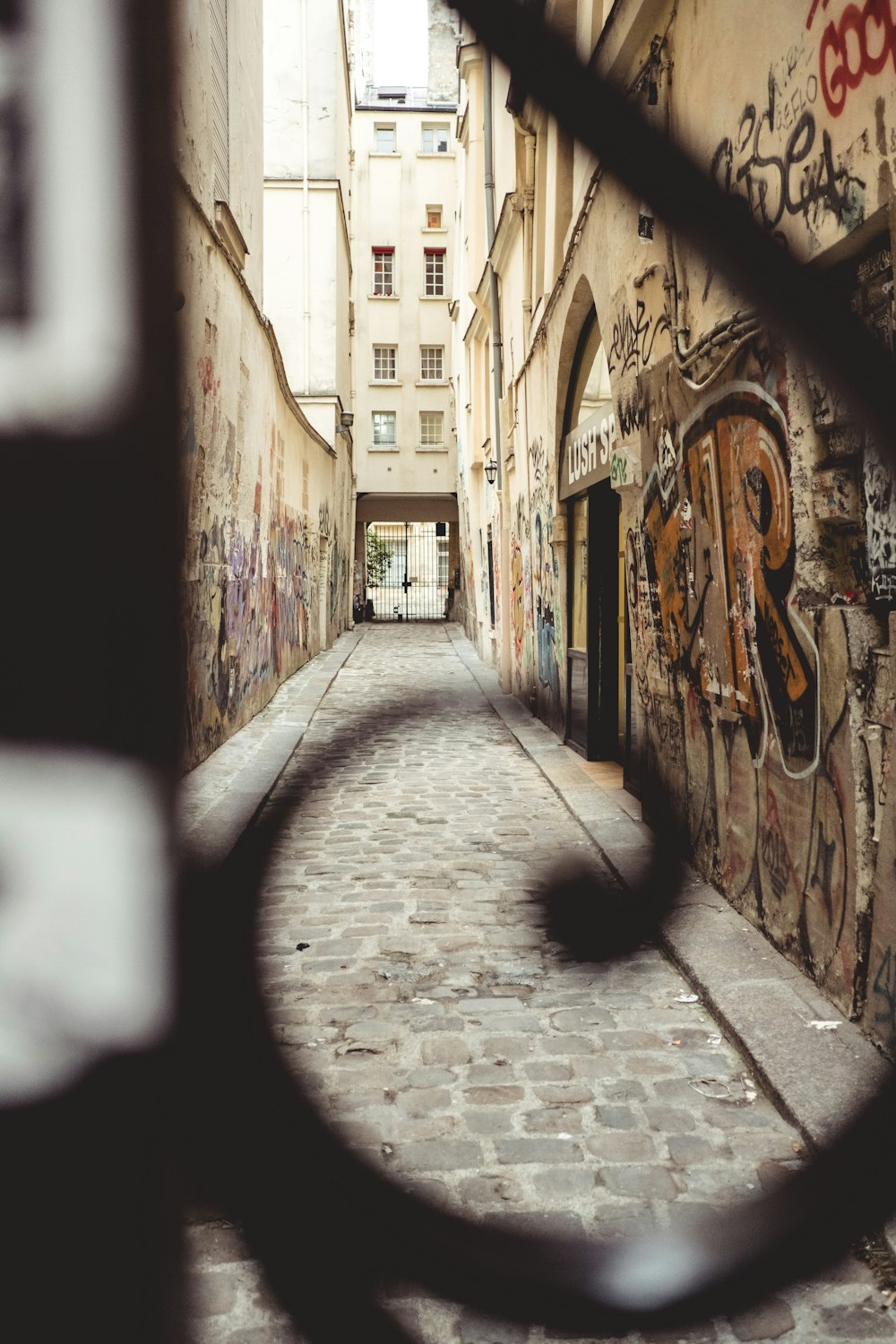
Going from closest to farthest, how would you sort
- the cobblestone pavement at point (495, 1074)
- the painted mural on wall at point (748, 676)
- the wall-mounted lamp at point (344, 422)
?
1. the cobblestone pavement at point (495, 1074)
2. the painted mural on wall at point (748, 676)
3. the wall-mounted lamp at point (344, 422)

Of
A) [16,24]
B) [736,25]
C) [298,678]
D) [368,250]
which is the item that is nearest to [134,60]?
[16,24]

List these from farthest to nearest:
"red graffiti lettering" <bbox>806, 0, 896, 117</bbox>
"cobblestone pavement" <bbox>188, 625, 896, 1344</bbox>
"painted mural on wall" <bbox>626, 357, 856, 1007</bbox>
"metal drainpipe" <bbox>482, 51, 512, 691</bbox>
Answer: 1. "metal drainpipe" <bbox>482, 51, 512, 691</bbox>
2. "painted mural on wall" <bbox>626, 357, 856, 1007</bbox>
3. "red graffiti lettering" <bbox>806, 0, 896, 117</bbox>
4. "cobblestone pavement" <bbox>188, 625, 896, 1344</bbox>

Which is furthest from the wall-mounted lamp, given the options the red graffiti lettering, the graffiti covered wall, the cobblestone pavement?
the red graffiti lettering

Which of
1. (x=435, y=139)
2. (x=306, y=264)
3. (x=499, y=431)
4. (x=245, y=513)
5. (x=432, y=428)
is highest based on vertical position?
(x=435, y=139)

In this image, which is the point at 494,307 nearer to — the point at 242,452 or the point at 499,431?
the point at 499,431

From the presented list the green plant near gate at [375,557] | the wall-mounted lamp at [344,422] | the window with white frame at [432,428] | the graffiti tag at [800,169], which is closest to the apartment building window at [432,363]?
the window with white frame at [432,428]

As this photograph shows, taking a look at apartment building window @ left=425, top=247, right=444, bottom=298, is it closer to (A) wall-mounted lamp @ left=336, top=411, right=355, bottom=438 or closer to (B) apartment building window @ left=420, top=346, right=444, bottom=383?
(B) apartment building window @ left=420, top=346, right=444, bottom=383

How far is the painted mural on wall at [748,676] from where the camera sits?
354 cm

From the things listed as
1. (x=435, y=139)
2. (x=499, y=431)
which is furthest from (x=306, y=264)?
(x=435, y=139)

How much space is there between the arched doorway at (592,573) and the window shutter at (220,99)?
354cm

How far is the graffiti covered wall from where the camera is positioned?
6.93 meters

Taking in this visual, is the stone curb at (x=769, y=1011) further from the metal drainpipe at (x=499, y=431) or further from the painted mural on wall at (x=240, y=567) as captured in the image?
the metal drainpipe at (x=499, y=431)

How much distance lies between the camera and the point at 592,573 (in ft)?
28.3

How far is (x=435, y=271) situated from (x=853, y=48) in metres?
32.0
